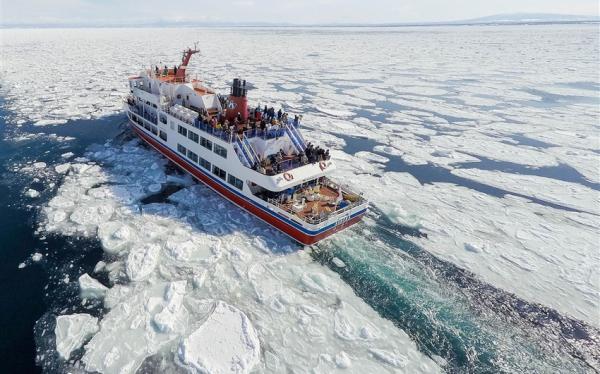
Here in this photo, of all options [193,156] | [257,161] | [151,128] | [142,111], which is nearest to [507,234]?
[257,161]

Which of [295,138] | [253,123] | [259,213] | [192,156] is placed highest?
[253,123]

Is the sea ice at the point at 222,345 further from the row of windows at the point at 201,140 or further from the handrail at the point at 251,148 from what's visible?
the row of windows at the point at 201,140

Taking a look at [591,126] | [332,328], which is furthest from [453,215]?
[591,126]

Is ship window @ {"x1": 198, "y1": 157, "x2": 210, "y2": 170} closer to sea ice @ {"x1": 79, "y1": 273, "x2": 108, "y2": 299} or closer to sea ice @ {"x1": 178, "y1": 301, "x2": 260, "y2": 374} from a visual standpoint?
sea ice @ {"x1": 79, "y1": 273, "x2": 108, "y2": 299}

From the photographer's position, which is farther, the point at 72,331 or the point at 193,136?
the point at 193,136

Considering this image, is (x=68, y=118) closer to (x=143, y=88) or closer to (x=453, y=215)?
(x=143, y=88)

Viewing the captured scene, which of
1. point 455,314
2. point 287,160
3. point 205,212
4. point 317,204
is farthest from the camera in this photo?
point 205,212

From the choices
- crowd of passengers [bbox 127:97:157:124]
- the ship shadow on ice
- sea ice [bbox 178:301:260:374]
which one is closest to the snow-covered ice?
sea ice [bbox 178:301:260:374]

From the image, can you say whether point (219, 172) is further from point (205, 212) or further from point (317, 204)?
point (317, 204)
